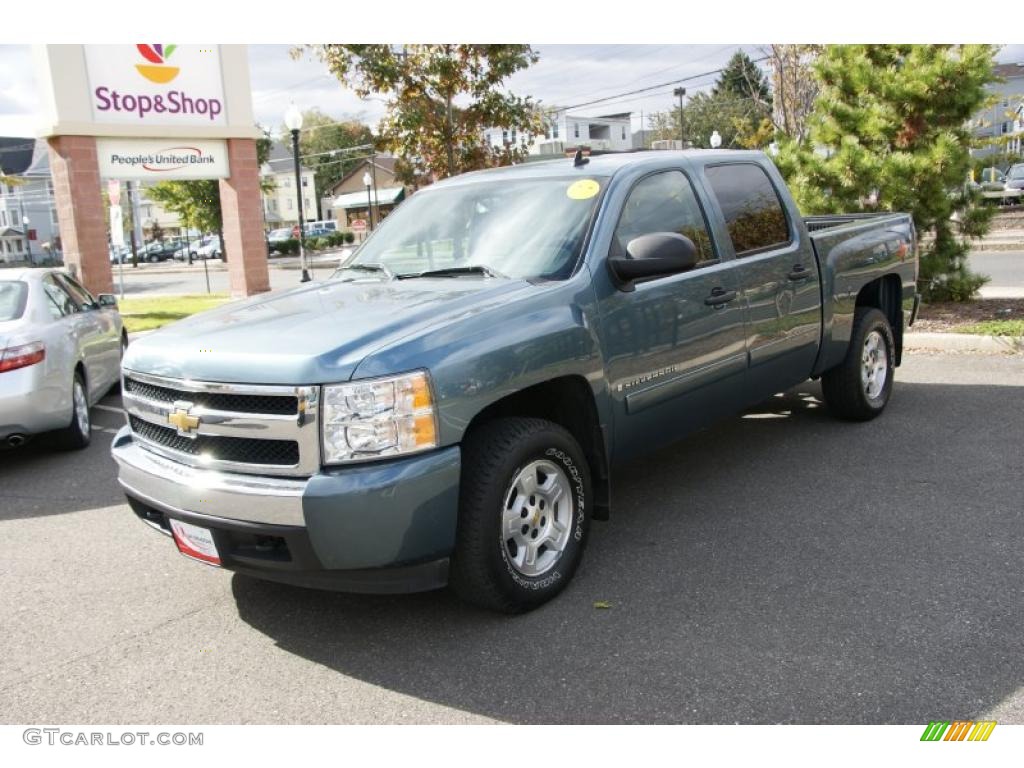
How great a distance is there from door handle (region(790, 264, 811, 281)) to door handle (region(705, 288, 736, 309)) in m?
0.78

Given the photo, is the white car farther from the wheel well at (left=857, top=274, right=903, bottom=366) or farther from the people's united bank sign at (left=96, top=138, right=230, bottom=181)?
the wheel well at (left=857, top=274, right=903, bottom=366)

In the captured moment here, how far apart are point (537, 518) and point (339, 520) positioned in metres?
1.00

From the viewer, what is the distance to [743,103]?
65.4 metres

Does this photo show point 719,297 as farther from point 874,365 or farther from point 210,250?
point 210,250

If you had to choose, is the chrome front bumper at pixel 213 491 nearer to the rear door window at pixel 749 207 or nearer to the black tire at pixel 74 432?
the rear door window at pixel 749 207

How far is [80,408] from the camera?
23.8ft

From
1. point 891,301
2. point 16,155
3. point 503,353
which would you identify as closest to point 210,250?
point 16,155

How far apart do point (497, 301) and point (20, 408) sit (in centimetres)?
444

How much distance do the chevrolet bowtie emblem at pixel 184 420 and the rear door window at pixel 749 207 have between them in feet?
10.2

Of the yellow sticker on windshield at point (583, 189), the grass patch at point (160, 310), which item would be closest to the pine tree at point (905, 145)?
the yellow sticker on windshield at point (583, 189)

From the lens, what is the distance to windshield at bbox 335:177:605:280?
4262mm

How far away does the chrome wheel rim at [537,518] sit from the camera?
3.70 m

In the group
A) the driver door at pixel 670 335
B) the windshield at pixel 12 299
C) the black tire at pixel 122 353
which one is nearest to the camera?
the driver door at pixel 670 335

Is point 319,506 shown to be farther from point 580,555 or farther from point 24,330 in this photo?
point 24,330
